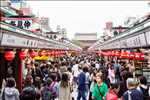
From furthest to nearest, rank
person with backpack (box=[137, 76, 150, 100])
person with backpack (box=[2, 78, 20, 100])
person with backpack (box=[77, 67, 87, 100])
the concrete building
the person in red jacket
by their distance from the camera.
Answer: the concrete building, person with backpack (box=[77, 67, 87, 100]), person with backpack (box=[137, 76, 150, 100]), person with backpack (box=[2, 78, 20, 100]), the person in red jacket

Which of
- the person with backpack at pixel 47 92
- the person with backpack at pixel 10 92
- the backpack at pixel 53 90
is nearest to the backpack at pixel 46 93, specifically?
the person with backpack at pixel 47 92

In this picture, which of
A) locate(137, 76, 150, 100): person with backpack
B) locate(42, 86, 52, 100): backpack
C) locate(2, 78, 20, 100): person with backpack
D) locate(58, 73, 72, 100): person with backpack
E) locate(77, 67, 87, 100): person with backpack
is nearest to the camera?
locate(2, 78, 20, 100): person with backpack

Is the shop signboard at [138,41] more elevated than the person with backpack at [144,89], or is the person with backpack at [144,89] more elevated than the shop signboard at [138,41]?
the shop signboard at [138,41]

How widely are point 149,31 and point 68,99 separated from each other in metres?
3.24

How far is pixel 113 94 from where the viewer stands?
855 cm

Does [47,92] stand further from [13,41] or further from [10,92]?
[13,41]

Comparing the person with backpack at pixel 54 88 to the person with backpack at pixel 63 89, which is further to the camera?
the person with backpack at pixel 63 89

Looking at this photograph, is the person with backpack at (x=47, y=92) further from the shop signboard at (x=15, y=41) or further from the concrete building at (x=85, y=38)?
the concrete building at (x=85, y=38)

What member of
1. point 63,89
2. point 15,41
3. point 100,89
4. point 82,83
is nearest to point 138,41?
point 100,89

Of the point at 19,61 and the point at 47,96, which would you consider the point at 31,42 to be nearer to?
the point at 19,61

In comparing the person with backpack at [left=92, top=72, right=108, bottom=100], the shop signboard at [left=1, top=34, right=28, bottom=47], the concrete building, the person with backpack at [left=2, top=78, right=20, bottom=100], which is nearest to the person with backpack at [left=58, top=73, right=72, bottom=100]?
the person with backpack at [left=92, top=72, right=108, bottom=100]

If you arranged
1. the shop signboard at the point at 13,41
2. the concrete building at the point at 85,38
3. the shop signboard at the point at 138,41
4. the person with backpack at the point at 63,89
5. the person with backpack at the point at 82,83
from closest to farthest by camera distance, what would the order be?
the shop signboard at the point at 13,41
the person with backpack at the point at 63,89
the shop signboard at the point at 138,41
the person with backpack at the point at 82,83
the concrete building at the point at 85,38

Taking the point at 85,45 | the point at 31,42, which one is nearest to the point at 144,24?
the point at 31,42

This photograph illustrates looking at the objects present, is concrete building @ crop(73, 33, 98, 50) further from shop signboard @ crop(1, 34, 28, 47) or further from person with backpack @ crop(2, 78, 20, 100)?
person with backpack @ crop(2, 78, 20, 100)
